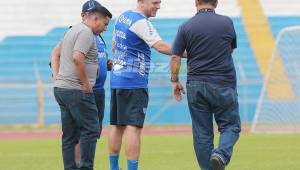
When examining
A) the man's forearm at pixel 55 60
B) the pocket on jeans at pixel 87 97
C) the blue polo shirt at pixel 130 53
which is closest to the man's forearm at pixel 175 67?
the blue polo shirt at pixel 130 53

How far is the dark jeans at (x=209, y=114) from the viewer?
332 inches

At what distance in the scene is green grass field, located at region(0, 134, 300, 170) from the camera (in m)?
11.2

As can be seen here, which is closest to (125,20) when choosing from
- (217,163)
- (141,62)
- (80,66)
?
(141,62)

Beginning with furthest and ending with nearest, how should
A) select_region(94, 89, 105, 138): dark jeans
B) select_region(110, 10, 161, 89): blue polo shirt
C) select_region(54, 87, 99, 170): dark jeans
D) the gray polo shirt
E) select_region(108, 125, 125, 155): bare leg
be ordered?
select_region(94, 89, 105, 138): dark jeans → select_region(108, 125, 125, 155): bare leg → select_region(110, 10, 161, 89): blue polo shirt → select_region(54, 87, 99, 170): dark jeans → the gray polo shirt

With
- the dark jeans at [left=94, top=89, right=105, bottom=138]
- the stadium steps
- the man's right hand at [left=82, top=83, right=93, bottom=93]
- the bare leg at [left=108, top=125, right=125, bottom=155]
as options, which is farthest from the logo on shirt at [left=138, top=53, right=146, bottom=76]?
the stadium steps

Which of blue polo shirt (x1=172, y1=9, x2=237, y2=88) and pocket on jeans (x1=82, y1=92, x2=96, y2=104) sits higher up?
blue polo shirt (x1=172, y1=9, x2=237, y2=88)

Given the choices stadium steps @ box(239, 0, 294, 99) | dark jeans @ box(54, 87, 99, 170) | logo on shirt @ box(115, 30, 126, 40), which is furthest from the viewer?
stadium steps @ box(239, 0, 294, 99)

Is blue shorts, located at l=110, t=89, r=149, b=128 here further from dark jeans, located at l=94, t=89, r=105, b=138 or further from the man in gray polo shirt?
dark jeans, located at l=94, t=89, r=105, b=138

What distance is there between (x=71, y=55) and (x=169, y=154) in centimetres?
493

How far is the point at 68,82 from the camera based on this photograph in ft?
28.6

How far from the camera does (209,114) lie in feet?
28.1

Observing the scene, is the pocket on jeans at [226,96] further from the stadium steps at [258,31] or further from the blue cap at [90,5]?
the stadium steps at [258,31]

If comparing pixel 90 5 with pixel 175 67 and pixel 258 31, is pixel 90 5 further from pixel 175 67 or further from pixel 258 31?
pixel 258 31

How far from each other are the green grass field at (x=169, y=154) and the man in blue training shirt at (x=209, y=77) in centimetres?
235
